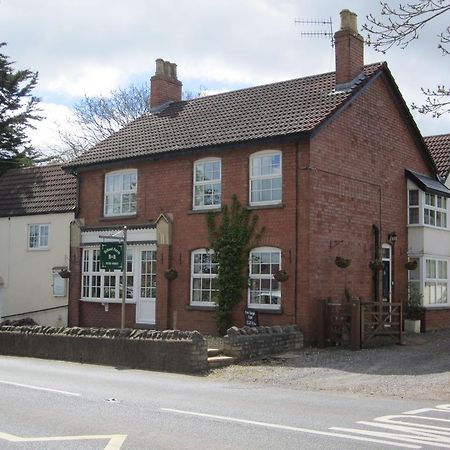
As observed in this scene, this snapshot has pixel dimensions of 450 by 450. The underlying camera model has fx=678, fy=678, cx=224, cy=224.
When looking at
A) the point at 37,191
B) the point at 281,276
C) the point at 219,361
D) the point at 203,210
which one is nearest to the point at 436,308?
the point at 281,276

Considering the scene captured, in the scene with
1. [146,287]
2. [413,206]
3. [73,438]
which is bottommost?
[73,438]

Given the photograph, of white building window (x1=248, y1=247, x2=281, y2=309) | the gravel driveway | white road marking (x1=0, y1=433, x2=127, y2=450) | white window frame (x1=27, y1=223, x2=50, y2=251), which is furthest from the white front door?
white road marking (x1=0, y1=433, x2=127, y2=450)

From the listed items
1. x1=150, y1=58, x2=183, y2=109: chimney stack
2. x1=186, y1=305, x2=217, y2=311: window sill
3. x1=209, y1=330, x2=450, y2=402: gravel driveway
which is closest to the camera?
x1=209, y1=330, x2=450, y2=402: gravel driveway

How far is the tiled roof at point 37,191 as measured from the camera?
2683 centimetres

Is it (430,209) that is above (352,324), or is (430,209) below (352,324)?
above

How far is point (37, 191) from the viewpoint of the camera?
1126 inches

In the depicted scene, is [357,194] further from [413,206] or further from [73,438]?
[73,438]

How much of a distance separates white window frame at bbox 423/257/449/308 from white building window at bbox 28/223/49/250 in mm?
14377

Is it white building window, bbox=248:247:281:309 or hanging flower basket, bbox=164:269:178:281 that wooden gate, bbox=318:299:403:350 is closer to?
white building window, bbox=248:247:281:309

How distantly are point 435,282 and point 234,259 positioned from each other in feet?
27.4

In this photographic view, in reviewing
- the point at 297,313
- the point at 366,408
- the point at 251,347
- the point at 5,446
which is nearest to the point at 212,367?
the point at 251,347

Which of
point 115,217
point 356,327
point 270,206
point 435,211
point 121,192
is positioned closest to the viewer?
point 356,327

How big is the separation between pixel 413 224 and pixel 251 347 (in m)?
9.86

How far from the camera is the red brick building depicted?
19.7 m
